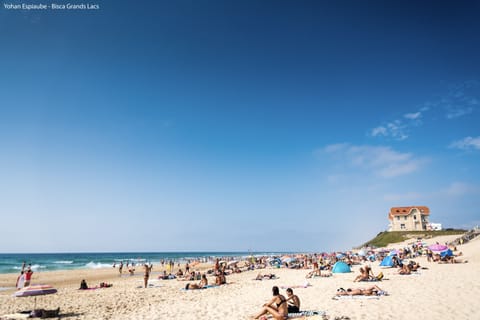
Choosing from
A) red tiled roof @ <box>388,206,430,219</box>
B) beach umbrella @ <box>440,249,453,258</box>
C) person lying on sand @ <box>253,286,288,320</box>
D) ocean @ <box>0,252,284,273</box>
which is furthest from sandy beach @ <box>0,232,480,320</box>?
red tiled roof @ <box>388,206,430,219</box>

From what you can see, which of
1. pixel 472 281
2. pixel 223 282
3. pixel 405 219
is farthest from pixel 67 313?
pixel 405 219

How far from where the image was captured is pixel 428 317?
8844 mm

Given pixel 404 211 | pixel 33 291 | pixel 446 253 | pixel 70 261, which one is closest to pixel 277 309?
pixel 33 291

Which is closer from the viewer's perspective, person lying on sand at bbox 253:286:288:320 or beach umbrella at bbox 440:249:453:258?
person lying on sand at bbox 253:286:288:320

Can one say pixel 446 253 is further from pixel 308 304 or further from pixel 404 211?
pixel 404 211

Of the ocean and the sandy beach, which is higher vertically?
the sandy beach

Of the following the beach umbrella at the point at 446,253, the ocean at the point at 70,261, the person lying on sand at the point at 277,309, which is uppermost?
the person lying on sand at the point at 277,309

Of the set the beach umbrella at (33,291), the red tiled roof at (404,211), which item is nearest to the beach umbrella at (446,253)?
the beach umbrella at (33,291)

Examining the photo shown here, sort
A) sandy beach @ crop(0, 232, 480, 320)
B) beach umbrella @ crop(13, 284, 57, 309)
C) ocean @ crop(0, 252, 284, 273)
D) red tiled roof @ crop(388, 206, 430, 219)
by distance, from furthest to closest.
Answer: red tiled roof @ crop(388, 206, 430, 219), ocean @ crop(0, 252, 284, 273), beach umbrella @ crop(13, 284, 57, 309), sandy beach @ crop(0, 232, 480, 320)

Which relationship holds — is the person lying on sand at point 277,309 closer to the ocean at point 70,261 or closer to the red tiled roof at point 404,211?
the ocean at point 70,261

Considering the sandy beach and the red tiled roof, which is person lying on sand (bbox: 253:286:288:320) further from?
the red tiled roof

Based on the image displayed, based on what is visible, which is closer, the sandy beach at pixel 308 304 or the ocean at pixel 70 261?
the sandy beach at pixel 308 304

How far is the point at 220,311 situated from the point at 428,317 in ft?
21.7

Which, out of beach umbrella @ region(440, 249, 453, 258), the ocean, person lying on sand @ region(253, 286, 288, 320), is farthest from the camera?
the ocean
